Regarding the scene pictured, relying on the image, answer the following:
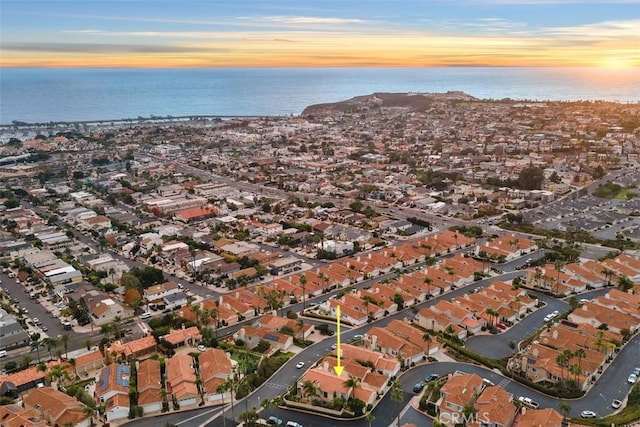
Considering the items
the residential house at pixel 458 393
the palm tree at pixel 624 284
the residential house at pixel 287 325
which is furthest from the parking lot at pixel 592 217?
the residential house at pixel 287 325

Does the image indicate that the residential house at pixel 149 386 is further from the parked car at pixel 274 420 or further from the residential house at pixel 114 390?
the parked car at pixel 274 420

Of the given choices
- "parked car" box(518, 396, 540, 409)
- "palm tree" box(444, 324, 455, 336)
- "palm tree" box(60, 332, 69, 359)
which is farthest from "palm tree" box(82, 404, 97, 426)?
"parked car" box(518, 396, 540, 409)

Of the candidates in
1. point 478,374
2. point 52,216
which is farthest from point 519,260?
point 52,216

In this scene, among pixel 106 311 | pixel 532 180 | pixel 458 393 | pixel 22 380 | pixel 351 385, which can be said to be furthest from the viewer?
pixel 532 180

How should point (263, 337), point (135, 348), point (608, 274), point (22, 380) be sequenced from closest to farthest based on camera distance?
1. point (22, 380)
2. point (135, 348)
3. point (263, 337)
4. point (608, 274)

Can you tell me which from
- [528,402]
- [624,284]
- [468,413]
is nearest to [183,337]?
[468,413]

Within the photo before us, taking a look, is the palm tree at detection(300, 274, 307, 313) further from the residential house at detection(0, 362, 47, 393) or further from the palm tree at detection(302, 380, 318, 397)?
the residential house at detection(0, 362, 47, 393)

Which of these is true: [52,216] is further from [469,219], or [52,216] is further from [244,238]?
[469,219]

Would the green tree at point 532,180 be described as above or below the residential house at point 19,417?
above

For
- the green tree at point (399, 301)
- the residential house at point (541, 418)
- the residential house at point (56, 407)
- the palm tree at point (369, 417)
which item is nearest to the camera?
the residential house at point (541, 418)

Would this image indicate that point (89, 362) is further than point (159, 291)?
No

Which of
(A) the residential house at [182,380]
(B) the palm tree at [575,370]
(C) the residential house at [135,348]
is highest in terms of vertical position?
(B) the palm tree at [575,370]

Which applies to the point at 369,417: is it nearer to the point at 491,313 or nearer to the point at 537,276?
the point at 491,313
